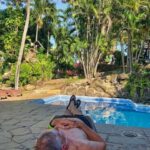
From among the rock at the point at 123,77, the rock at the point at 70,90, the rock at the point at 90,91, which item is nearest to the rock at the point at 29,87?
the rock at the point at 70,90

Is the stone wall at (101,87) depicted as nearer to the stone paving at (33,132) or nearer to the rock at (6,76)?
the rock at (6,76)

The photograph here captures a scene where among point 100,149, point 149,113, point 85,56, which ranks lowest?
point 149,113

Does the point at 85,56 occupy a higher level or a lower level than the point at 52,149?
Answer: higher

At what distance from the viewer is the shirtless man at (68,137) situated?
2.06m

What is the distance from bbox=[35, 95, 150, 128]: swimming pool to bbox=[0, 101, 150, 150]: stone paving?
7.02 ft

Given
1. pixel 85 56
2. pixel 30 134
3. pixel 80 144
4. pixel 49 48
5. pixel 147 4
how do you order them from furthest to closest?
1. pixel 49 48
2. pixel 85 56
3. pixel 147 4
4. pixel 30 134
5. pixel 80 144

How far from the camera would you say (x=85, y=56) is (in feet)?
63.5

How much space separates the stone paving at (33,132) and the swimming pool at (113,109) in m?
2.14

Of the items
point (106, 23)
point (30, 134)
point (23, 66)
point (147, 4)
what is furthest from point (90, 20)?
point (30, 134)

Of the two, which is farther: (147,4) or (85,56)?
(85,56)

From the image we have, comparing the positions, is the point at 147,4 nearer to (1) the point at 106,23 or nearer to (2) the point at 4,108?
(1) the point at 106,23

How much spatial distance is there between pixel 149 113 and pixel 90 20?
838cm

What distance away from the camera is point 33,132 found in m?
7.32

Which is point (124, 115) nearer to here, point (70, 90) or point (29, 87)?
point (70, 90)
